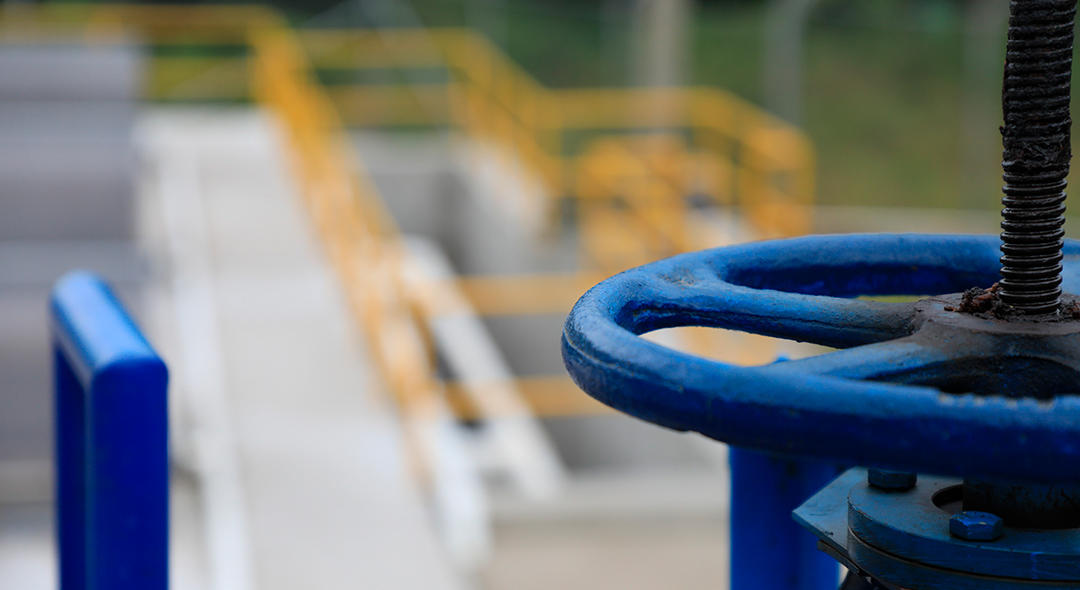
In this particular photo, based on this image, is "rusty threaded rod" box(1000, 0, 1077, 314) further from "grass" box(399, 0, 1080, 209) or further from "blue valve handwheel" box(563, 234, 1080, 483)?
"grass" box(399, 0, 1080, 209)

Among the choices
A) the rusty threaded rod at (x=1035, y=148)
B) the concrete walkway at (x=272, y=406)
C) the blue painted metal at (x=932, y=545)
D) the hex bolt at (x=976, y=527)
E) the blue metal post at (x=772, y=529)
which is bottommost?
the concrete walkway at (x=272, y=406)

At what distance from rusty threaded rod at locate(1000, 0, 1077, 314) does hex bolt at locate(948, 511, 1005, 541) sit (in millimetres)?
154

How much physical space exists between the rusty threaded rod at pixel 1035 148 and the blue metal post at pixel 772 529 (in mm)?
349

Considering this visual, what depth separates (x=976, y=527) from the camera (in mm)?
875

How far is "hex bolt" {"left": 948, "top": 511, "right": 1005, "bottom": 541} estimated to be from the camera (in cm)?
88

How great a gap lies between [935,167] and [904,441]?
11.3 metres

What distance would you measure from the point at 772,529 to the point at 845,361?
43cm

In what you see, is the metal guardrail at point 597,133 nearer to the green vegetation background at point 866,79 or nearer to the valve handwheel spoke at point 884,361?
the green vegetation background at point 866,79

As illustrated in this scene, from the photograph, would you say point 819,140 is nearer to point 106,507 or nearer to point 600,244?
point 600,244

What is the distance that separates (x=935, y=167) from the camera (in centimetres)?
1135

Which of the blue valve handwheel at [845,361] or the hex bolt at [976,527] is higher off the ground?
the blue valve handwheel at [845,361]

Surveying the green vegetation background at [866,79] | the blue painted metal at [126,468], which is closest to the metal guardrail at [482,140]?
the green vegetation background at [866,79]

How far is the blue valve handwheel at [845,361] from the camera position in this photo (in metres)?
0.65

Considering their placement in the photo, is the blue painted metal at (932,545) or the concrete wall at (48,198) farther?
the concrete wall at (48,198)
